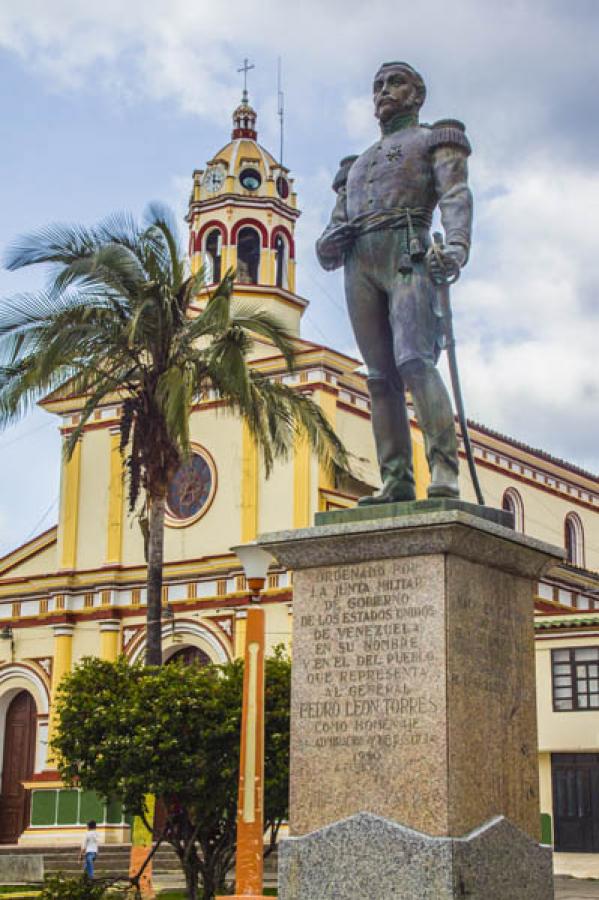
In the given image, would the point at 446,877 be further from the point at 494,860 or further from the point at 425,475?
the point at 425,475

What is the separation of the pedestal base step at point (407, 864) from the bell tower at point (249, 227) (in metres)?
28.0

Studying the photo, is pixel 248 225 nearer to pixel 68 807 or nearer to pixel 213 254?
pixel 213 254

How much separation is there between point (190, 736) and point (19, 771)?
1734 centimetres

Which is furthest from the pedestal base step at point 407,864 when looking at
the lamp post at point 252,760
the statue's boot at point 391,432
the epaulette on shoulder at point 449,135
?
the lamp post at point 252,760

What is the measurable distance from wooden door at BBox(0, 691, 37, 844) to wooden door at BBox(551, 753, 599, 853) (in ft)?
41.1

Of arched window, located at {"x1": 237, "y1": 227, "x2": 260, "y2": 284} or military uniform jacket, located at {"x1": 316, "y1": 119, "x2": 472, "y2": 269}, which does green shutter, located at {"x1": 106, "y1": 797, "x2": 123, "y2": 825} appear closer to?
arched window, located at {"x1": 237, "y1": 227, "x2": 260, "y2": 284}

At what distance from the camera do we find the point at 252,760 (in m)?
15.1

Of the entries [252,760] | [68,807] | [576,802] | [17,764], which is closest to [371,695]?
[252,760]

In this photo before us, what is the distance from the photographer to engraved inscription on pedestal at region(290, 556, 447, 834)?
809 cm

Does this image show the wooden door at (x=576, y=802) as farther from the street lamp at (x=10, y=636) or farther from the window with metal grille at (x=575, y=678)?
the street lamp at (x=10, y=636)

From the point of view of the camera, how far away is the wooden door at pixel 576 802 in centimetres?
2830

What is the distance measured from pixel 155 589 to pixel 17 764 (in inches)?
586

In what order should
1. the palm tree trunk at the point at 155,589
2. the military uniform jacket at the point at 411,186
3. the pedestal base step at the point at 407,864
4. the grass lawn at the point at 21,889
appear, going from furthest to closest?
1. the palm tree trunk at the point at 155,589
2. the grass lawn at the point at 21,889
3. the military uniform jacket at the point at 411,186
4. the pedestal base step at the point at 407,864

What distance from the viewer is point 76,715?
1911cm
